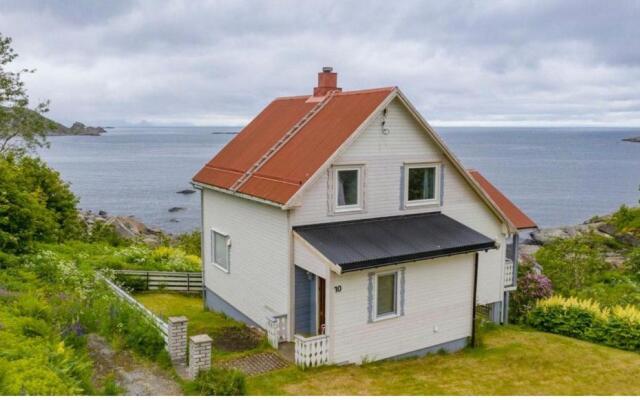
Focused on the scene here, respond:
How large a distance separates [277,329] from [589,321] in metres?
10.9

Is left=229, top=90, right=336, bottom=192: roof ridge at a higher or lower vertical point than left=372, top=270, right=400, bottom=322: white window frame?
higher

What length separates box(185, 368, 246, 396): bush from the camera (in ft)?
38.8

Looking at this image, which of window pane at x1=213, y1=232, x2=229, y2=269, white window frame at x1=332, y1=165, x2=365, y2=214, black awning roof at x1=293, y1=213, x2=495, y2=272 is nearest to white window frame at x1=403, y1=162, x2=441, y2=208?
black awning roof at x1=293, y1=213, x2=495, y2=272

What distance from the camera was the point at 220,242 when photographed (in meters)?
19.7

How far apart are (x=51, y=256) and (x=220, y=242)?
620cm

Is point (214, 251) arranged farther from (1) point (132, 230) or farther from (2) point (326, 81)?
(1) point (132, 230)

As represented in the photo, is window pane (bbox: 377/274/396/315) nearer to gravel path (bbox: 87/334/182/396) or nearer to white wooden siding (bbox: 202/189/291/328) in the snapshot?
white wooden siding (bbox: 202/189/291/328)

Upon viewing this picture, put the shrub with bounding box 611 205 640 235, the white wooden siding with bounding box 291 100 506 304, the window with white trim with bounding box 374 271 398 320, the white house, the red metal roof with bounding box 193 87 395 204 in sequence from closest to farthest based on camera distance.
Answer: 1. the white house
2. the window with white trim with bounding box 374 271 398 320
3. the white wooden siding with bounding box 291 100 506 304
4. the red metal roof with bounding box 193 87 395 204
5. the shrub with bounding box 611 205 640 235

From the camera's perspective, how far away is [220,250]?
64.7 ft

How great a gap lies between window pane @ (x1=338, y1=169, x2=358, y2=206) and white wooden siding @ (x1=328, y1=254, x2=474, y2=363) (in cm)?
234

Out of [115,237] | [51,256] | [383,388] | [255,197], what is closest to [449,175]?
[255,197]

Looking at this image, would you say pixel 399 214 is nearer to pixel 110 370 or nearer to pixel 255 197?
pixel 255 197

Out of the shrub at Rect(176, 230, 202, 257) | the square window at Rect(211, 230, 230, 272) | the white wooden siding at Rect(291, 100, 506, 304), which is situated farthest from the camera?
the shrub at Rect(176, 230, 202, 257)

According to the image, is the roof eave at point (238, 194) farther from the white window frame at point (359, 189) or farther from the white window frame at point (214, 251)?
the white window frame at point (359, 189)
